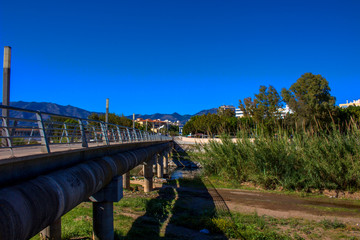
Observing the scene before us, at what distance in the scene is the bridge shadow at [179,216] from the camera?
10.6 meters

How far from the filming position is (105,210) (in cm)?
847

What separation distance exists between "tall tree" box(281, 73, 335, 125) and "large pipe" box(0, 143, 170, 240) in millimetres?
36622

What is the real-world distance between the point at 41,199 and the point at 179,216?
10060 millimetres

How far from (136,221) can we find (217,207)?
4.91 meters

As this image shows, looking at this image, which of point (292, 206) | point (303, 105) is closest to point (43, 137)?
point (292, 206)

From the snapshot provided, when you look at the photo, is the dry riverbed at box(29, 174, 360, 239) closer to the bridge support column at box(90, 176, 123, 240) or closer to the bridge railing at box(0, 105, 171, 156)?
the bridge support column at box(90, 176, 123, 240)

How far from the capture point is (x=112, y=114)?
6272 centimetres

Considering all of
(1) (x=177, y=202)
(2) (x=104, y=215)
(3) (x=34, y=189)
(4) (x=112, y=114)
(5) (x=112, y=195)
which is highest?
(4) (x=112, y=114)

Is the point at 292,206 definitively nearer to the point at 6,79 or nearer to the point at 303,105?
the point at 6,79

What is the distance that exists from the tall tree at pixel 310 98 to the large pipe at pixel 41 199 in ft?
120

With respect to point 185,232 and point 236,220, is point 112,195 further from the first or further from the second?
point 236,220

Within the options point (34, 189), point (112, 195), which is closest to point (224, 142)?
point (112, 195)

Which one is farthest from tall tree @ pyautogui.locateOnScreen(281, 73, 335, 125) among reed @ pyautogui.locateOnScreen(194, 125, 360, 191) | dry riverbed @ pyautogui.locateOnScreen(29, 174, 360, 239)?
dry riverbed @ pyautogui.locateOnScreen(29, 174, 360, 239)

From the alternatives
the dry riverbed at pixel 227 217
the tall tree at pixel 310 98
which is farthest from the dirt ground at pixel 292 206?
the tall tree at pixel 310 98
